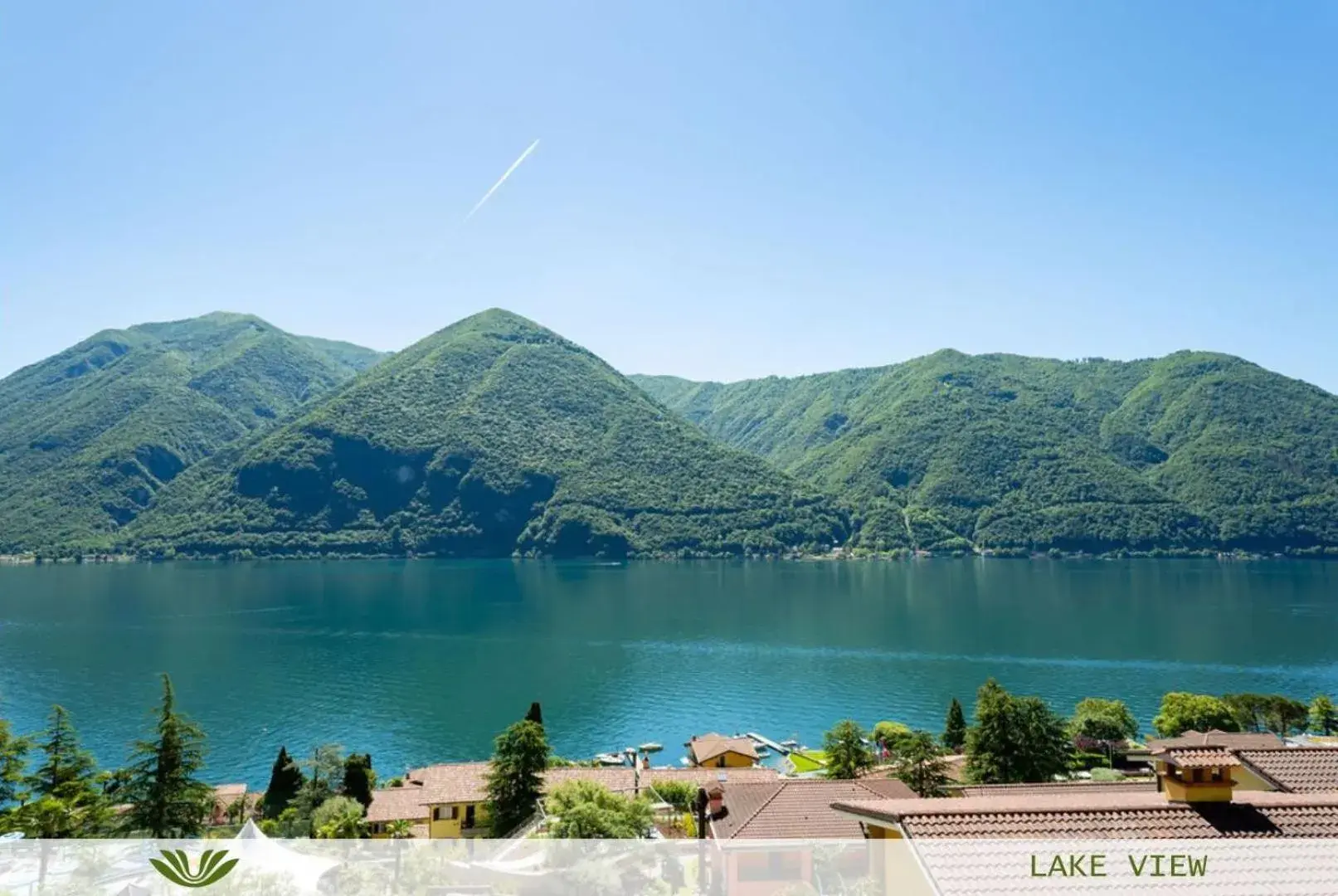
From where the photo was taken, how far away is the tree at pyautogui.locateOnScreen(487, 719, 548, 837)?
2923 cm

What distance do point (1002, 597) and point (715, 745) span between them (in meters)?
93.3

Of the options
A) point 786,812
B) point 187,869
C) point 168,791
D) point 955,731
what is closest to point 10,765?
point 168,791

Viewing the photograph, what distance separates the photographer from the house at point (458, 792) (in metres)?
31.6

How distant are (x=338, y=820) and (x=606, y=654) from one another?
57.4 metres

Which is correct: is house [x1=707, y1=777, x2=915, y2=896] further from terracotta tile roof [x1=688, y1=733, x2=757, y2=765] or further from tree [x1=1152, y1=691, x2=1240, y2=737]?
tree [x1=1152, y1=691, x2=1240, y2=737]

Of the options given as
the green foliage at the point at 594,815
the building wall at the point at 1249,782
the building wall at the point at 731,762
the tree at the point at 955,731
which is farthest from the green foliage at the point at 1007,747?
the building wall at the point at 1249,782

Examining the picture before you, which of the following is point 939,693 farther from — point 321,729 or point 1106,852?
point 1106,852

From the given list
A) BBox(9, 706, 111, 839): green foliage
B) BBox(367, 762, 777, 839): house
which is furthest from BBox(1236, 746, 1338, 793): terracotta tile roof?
BBox(9, 706, 111, 839): green foliage

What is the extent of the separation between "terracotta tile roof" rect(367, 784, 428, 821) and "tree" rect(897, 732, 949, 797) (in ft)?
56.5

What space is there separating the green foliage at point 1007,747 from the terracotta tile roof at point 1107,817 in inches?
1029

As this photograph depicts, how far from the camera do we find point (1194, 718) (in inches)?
A: 1868

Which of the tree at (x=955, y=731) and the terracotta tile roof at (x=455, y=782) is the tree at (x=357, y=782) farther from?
the tree at (x=955, y=731)

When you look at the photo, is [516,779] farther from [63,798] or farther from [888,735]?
[888,735]

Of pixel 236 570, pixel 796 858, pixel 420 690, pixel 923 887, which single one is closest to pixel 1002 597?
pixel 420 690
